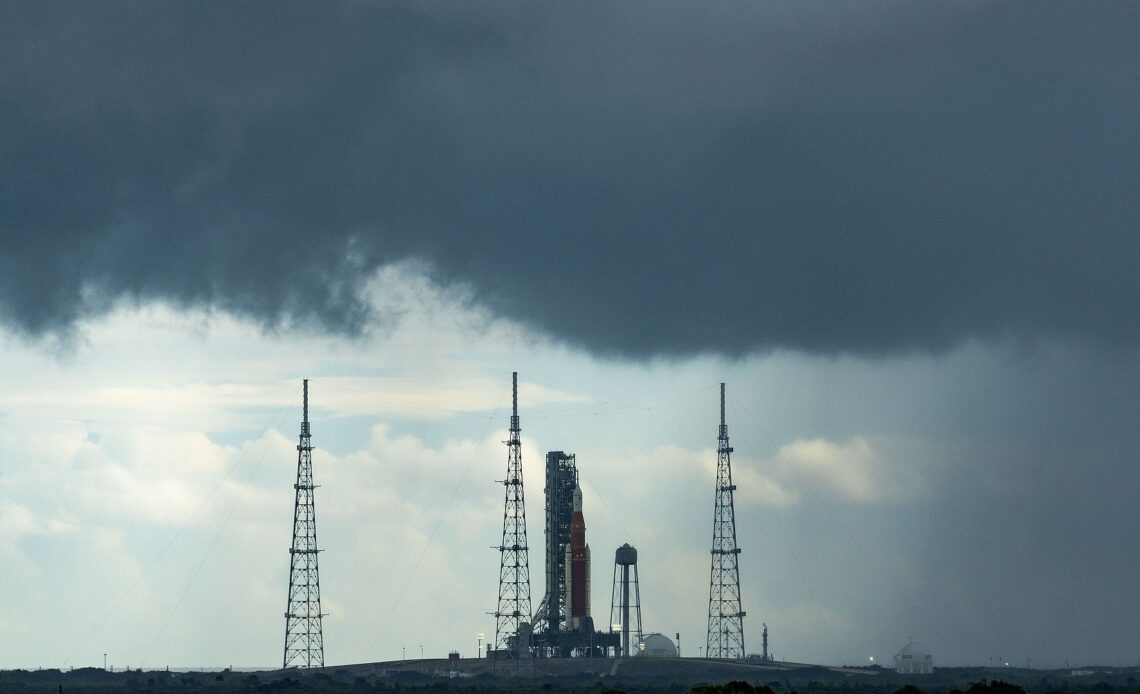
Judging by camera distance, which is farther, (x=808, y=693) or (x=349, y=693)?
(x=349, y=693)

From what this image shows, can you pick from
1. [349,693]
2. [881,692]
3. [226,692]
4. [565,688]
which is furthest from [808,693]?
[226,692]

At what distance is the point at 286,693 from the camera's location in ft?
638

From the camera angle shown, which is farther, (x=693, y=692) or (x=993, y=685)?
(x=993, y=685)

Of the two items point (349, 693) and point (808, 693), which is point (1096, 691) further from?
point (349, 693)

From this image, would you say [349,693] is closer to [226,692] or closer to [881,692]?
[226,692]

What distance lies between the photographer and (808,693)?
184 m

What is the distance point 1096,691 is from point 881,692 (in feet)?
74.3

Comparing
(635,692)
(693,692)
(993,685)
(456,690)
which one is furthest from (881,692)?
(693,692)

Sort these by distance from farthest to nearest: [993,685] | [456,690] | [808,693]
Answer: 1. [456,690]
2. [808,693]
3. [993,685]

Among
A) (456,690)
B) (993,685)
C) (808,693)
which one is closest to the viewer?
(993,685)

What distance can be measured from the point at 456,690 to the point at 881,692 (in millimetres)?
44701

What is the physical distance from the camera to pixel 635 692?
191 metres

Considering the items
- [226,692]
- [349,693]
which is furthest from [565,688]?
[226,692]

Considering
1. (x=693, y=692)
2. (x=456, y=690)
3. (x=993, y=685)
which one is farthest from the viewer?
(x=456, y=690)
